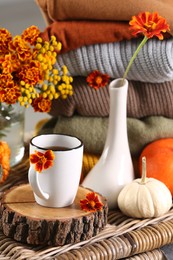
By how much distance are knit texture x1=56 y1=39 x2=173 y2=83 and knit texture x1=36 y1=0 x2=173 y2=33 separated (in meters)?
0.04

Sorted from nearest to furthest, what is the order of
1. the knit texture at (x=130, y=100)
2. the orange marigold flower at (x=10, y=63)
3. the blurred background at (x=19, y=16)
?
the orange marigold flower at (x=10, y=63) → the knit texture at (x=130, y=100) → the blurred background at (x=19, y=16)

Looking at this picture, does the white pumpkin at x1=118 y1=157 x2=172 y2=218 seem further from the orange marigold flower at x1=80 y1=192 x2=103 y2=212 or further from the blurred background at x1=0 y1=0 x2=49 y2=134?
the blurred background at x1=0 y1=0 x2=49 y2=134

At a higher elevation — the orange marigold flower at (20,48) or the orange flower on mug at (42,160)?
the orange marigold flower at (20,48)

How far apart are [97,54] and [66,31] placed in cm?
6

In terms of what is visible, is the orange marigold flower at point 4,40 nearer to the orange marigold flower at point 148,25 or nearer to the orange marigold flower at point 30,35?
the orange marigold flower at point 30,35

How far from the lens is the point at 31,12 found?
7.39 feet

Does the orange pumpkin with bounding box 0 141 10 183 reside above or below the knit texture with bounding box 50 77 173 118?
below

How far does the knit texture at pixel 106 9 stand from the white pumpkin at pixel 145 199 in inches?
9.8

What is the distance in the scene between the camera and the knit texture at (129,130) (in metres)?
1.15

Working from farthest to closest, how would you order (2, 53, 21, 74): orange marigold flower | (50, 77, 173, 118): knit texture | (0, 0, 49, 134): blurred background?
(0, 0, 49, 134): blurred background < (50, 77, 173, 118): knit texture < (2, 53, 21, 74): orange marigold flower

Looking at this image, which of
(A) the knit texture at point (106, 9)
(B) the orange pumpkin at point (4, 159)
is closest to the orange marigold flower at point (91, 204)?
(B) the orange pumpkin at point (4, 159)

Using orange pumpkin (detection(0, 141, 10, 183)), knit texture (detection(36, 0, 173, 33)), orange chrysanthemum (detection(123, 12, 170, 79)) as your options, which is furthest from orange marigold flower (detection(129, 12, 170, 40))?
orange pumpkin (detection(0, 141, 10, 183))

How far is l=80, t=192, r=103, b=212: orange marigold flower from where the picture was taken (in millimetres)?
920

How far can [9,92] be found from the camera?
3.33 feet
